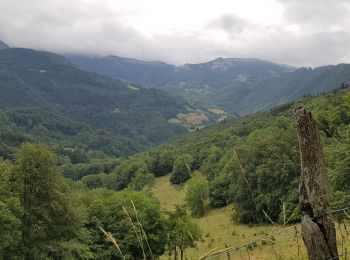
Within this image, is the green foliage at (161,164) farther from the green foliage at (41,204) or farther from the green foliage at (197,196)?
the green foliage at (41,204)

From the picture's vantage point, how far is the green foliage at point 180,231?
35256mm

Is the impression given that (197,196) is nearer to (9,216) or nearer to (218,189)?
(218,189)

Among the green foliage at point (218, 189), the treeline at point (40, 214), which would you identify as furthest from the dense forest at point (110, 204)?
the green foliage at point (218, 189)

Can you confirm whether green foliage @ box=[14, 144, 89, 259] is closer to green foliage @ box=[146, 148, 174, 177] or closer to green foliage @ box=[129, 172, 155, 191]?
green foliage @ box=[129, 172, 155, 191]

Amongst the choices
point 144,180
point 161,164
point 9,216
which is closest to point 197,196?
point 144,180

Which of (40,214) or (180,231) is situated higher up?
(40,214)

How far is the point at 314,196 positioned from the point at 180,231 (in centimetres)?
3118

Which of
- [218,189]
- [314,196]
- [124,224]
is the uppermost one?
Answer: [314,196]

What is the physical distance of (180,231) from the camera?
3559 cm

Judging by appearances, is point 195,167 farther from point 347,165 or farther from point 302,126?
point 302,126

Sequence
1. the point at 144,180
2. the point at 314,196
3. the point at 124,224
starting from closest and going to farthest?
the point at 314,196, the point at 124,224, the point at 144,180

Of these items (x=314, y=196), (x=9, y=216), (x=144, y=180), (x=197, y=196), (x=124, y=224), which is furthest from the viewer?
(x=144, y=180)

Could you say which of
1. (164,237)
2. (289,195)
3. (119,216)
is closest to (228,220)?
(289,195)

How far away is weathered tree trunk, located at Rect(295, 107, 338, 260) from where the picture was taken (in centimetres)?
520
